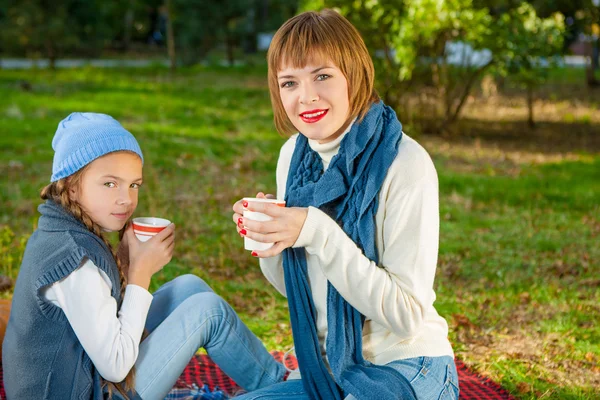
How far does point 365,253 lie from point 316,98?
0.53m

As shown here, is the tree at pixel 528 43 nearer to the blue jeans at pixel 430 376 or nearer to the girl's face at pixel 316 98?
the girl's face at pixel 316 98

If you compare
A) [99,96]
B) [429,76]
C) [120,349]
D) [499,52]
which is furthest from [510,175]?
[99,96]

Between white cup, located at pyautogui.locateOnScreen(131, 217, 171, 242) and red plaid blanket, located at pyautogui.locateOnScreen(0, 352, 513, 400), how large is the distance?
982 millimetres

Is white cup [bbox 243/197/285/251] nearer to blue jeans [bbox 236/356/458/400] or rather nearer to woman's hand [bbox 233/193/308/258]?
woman's hand [bbox 233/193/308/258]

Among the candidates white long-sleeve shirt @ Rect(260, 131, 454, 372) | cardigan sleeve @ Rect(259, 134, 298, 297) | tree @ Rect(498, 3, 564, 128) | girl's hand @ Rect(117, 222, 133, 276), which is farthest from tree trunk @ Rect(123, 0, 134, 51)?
white long-sleeve shirt @ Rect(260, 131, 454, 372)

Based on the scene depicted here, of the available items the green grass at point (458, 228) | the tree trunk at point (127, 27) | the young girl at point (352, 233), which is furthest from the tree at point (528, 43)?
the tree trunk at point (127, 27)

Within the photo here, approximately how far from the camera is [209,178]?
319 inches

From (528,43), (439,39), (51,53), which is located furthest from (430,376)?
(51,53)

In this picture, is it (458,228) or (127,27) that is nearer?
(458,228)

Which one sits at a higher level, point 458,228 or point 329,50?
point 329,50

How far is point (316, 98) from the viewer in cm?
261

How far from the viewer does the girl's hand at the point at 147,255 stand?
2.75 meters

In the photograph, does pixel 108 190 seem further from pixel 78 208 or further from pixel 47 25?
pixel 47 25

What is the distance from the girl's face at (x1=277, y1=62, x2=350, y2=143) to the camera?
2.61 m
